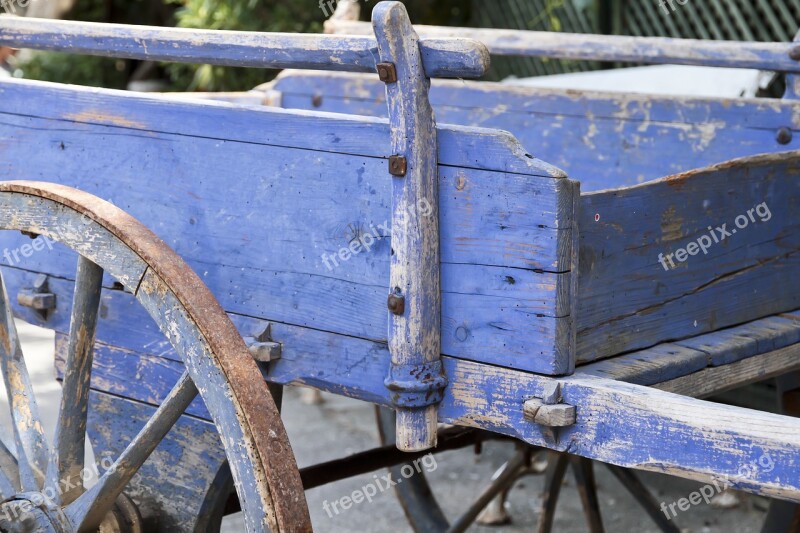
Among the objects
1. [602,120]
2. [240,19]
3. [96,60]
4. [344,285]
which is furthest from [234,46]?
[96,60]

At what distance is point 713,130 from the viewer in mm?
2551

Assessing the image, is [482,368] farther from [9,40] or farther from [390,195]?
[9,40]

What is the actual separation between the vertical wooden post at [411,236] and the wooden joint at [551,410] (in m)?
0.14

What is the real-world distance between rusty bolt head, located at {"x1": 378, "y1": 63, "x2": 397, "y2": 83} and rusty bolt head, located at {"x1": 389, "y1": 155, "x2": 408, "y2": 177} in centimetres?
10

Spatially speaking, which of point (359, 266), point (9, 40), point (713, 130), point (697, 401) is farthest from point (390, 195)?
point (713, 130)

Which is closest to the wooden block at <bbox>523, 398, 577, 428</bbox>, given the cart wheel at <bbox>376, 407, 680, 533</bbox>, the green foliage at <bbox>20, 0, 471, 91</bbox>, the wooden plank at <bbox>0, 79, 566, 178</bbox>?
the wooden plank at <bbox>0, 79, 566, 178</bbox>

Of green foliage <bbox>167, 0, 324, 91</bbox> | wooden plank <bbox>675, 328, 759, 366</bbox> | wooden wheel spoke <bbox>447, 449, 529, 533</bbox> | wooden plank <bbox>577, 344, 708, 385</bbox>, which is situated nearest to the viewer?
wooden plank <bbox>577, 344, 708, 385</bbox>

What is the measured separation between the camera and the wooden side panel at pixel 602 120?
2.50m

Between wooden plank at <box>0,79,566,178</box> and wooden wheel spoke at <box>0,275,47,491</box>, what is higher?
wooden plank at <box>0,79,566,178</box>

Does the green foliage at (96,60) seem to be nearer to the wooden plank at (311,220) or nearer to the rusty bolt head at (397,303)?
the wooden plank at (311,220)

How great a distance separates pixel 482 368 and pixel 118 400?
75 centimetres

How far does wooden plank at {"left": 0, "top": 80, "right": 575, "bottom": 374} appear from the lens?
1479 millimetres

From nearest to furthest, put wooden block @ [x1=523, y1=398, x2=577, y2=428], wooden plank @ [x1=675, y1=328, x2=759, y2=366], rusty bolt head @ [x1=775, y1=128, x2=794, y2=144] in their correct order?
wooden block @ [x1=523, y1=398, x2=577, y2=428], wooden plank @ [x1=675, y1=328, x2=759, y2=366], rusty bolt head @ [x1=775, y1=128, x2=794, y2=144]

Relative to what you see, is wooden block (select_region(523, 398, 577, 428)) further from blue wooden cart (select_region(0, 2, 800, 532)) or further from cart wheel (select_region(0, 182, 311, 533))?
cart wheel (select_region(0, 182, 311, 533))
